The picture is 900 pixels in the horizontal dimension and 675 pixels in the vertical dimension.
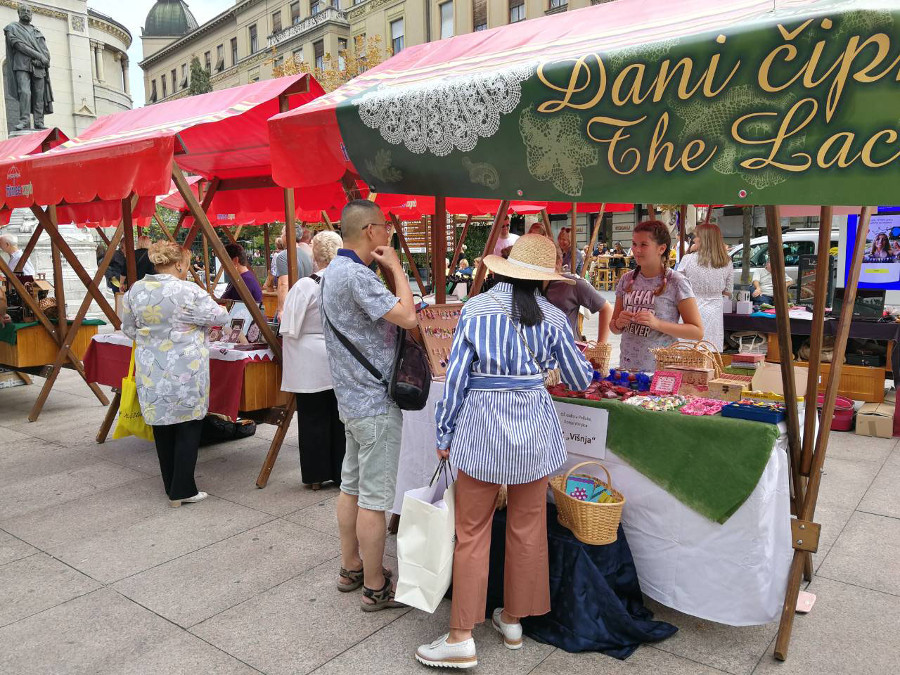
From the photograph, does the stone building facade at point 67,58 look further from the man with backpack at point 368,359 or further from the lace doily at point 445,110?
the man with backpack at point 368,359

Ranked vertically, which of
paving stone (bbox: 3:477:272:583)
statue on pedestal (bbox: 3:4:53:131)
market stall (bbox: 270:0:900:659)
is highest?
statue on pedestal (bbox: 3:4:53:131)

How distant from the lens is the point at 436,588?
2.61 m

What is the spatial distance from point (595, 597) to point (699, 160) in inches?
70.5

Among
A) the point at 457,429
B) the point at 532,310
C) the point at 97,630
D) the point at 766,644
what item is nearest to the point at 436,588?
the point at 457,429

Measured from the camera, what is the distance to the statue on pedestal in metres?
17.2

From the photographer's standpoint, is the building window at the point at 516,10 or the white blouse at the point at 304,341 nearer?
the white blouse at the point at 304,341

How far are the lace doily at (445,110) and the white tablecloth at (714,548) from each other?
5.15 ft

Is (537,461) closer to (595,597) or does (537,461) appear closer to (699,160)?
(595,597)

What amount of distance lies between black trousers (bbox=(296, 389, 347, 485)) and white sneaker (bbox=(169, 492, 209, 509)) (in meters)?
0.70

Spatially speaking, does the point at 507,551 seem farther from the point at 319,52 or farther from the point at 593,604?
the point at 319,52

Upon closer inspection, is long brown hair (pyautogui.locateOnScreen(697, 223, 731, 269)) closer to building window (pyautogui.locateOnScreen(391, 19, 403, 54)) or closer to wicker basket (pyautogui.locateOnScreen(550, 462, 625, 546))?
wicker basket (pyautogui.locateOnScreen(550, 462, 625, 546))

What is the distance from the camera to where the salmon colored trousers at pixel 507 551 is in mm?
2646

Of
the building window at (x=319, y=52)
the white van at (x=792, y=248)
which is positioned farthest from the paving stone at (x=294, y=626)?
the building window at (x=319, y=52)

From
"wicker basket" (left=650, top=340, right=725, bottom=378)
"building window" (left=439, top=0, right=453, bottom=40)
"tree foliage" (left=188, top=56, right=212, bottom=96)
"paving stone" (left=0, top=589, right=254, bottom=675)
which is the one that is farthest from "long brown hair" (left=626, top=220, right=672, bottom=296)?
"tree foliage" (left=188, top=56, right=212, bottom=96)
